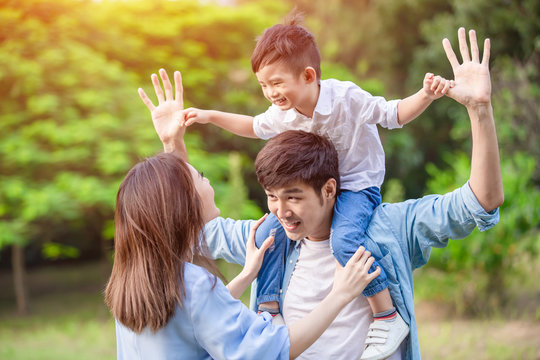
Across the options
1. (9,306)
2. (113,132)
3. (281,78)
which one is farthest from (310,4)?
(281,78)

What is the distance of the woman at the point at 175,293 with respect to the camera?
1.31 meters

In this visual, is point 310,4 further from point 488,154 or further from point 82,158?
point 488,154

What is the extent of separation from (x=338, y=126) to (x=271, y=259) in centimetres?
45

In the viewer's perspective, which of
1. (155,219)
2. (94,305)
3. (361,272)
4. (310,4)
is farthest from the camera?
(310,4)

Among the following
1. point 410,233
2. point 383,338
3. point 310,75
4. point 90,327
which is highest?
point 310,75

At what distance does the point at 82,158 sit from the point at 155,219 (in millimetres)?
5136

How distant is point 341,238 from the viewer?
1555 millimetres

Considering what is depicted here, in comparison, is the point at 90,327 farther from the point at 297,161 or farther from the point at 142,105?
the point at 297,161

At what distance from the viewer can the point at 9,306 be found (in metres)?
7.99

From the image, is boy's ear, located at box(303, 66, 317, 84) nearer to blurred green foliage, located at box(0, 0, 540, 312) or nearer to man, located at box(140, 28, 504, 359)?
man, located at box(140, 28, 504, 359)

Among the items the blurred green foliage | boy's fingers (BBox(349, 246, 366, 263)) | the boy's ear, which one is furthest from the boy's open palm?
the blurred green foliage

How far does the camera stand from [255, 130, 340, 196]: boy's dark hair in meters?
1.53

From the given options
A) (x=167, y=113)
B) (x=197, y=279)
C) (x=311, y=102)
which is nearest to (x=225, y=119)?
(x=167, y=113)

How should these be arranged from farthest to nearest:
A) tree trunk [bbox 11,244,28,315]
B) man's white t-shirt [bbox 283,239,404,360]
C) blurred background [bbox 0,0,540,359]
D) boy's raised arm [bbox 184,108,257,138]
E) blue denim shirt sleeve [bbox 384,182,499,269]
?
tree trunk [bbox 11,244,28,315], blurred background [bbox 0,0,540,359], boy's raised arm [bbox 184,108,257,138], man's white t-shirt [bbox 283,239,404,360], blue denim shirt sleeve [bbox 384,182,499,269]
